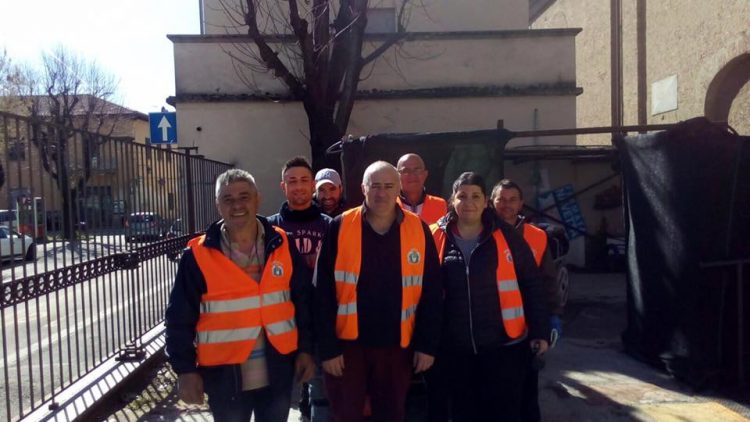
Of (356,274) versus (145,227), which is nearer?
(356,274)

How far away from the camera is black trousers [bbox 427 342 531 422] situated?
3732mm

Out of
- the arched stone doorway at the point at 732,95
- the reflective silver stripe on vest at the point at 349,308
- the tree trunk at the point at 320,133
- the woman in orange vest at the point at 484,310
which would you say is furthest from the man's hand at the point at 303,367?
the arched stone doorway at the point at 732,95

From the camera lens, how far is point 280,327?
11.1 feet

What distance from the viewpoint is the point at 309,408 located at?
14.9 feet

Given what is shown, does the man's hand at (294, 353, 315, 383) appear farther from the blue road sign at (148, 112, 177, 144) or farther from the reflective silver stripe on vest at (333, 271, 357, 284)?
the blue road sign at (148, 112, 177, 144)

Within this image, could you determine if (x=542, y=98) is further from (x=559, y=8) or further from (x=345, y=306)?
(x=345, y=306)

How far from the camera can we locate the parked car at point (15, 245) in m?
4.12

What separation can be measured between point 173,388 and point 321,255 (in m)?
3.22

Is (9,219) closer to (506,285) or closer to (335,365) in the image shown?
(335,365)

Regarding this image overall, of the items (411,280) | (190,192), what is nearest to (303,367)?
(411,280)

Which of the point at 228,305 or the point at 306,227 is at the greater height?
the point at 306,227

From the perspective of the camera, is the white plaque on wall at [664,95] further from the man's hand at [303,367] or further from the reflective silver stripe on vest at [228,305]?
the reflective silver stripe on vest at [228,305]

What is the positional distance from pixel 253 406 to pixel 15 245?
1.94m

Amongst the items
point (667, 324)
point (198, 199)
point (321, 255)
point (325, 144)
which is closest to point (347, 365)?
point (321, 255)
